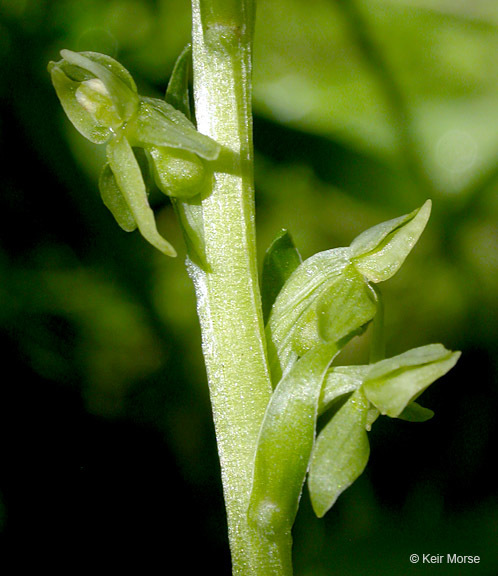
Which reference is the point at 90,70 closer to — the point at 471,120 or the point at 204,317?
the point at 204,317

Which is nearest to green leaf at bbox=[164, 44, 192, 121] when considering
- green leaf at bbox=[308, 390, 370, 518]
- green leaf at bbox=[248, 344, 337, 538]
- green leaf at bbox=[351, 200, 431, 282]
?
green leaf at bbox=[351, 200, 431, 282]

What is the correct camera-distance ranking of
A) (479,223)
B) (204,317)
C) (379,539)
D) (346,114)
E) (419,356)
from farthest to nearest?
(479,223) → (346,114) → (379,539) → (204,317) → (419,356)

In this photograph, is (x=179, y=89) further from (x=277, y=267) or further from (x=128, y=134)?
(x=277, y=267)

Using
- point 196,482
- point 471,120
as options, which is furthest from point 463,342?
point 196,482

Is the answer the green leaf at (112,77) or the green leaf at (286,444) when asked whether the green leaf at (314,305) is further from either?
the green leaf at (112,77)

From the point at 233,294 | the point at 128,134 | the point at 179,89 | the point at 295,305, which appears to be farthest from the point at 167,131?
the point at 295,305

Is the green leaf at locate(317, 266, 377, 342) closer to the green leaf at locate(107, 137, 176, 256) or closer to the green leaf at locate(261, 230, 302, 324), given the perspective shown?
the green leaf at locate(261, 230, 302, 324)
